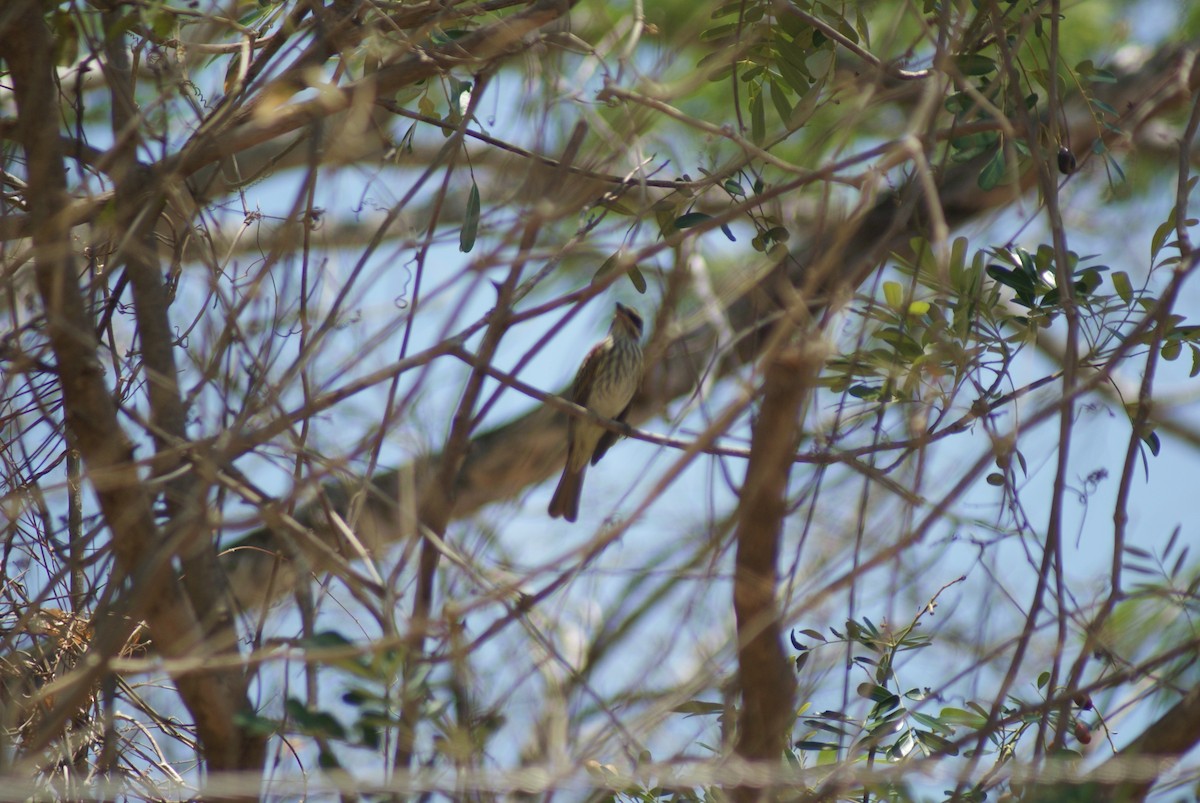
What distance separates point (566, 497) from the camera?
556cm

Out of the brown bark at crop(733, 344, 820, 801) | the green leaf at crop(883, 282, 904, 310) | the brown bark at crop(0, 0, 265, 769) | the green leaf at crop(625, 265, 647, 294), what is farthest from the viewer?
the green leaf at crop(625, 265, 647, 294)

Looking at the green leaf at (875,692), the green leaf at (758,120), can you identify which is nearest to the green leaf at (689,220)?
the green leaf at (758,120)

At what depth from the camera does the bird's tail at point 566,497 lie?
554 cm

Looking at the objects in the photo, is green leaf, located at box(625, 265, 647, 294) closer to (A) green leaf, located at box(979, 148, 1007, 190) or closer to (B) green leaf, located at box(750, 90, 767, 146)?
(B) green leaf, located at box(750, 90, 767, 146)

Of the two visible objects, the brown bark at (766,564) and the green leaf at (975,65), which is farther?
the green leaf at (975,65)

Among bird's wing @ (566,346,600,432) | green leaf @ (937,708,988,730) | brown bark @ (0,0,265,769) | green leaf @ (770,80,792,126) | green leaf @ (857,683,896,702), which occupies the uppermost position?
bird's wing @ (566,346,600,432)

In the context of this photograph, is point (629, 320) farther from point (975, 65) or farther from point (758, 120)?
point (975, 65)

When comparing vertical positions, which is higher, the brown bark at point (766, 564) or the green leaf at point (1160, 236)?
the green leaf at point (1160, 236)

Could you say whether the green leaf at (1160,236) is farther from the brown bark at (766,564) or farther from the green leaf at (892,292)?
the brown bark at (766,564)

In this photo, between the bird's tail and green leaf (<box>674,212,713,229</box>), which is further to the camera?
the bird's tail

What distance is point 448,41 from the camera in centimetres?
286

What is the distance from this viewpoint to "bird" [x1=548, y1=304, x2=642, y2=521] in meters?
5.51

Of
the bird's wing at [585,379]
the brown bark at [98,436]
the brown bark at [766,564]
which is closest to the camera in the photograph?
the brown bark at [766,564]

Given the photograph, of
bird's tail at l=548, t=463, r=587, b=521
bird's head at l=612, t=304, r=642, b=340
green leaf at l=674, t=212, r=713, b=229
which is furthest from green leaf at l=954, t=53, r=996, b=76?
bird's tail at l=548, t=463, r=587, b=521
